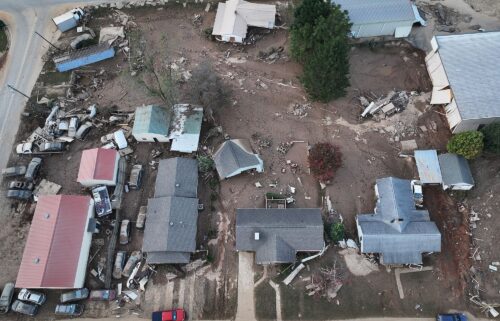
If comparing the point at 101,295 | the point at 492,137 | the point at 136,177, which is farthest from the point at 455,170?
the point at 101,295

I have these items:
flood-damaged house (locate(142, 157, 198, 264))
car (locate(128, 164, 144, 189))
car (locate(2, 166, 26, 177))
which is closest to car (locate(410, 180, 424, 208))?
flood-damaged house (locate(142, 157, 198, 264))

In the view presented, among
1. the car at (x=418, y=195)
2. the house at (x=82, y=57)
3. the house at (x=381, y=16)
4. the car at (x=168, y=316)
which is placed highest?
the house at (x=381, y=16)

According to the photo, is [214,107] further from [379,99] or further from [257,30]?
[379,99]

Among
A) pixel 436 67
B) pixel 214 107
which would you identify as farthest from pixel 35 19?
pixel 436 67

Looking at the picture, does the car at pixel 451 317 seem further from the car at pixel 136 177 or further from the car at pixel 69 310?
the car at pixel 69 310

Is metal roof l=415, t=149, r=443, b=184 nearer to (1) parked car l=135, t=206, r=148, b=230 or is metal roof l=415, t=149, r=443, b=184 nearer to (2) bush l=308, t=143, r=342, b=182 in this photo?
(2) bush l=308, t=143, r=342, b=182

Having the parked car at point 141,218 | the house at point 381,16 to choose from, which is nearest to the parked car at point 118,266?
the parked car at point 141,218
